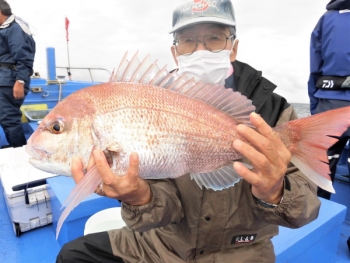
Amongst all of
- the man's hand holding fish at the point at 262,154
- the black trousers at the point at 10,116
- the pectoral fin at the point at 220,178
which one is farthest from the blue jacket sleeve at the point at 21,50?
the man's hand holding fish at the point at 262,154

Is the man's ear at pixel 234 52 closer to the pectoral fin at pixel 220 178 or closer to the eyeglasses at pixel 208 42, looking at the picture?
the eyeglasses at pixel 208 42

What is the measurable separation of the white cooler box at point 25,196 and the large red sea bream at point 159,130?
5.72ft

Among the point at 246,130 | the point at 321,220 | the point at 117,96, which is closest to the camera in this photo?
the point at 246,130

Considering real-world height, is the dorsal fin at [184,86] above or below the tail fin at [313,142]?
above

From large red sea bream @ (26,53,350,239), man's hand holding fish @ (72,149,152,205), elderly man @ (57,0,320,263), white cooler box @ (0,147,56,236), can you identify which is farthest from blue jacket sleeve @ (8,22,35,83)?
man's hand holding fish @ (72,149,152,205)

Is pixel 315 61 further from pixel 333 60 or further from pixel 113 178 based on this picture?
pixel 113 178

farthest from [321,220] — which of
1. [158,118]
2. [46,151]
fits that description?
[46,151]

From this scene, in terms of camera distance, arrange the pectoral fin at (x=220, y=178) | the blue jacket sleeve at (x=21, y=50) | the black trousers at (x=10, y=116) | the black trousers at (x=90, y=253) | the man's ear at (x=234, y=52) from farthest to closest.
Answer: the black trousers at (x=10, y=116) < the blue jacket sleeve at (x=21, y=50) < the man's ear at (x=234, y=52) < the black trousers at (x=90, y=253) < the pectoral fin at (x=220, y=178)

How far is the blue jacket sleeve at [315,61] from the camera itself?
327 centimetres

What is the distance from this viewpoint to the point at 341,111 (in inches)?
46.4

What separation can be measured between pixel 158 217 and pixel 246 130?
2.43 ft

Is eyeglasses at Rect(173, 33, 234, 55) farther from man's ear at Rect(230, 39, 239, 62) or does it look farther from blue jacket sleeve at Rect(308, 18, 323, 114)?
blue jacket sleeve at Rect(308, 18, 323, 114)

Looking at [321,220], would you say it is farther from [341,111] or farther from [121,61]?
[121,61]

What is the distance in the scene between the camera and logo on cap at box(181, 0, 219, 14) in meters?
1.84
